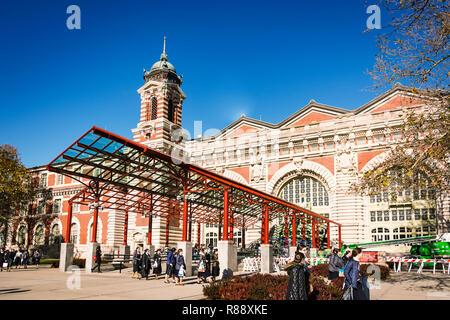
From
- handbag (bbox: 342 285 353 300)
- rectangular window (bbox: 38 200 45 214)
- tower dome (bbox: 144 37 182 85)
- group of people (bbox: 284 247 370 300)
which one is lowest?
handbag (bbox: 342 285 353 300)

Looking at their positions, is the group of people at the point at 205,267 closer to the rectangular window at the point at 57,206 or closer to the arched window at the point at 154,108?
the arched window at the point at 154,108

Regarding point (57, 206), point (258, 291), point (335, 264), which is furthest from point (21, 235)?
point (258, 291)

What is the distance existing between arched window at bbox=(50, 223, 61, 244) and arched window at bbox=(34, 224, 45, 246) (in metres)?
1.78

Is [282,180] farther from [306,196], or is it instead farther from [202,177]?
[202,177]

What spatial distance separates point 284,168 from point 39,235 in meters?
34.9

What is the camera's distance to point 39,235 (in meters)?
50.8

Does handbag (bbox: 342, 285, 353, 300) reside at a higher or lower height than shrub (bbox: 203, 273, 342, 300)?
higher

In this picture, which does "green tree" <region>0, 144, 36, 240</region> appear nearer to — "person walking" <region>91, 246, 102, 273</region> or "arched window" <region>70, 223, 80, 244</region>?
"arched window" <region>70, 223, 80, 244</region>

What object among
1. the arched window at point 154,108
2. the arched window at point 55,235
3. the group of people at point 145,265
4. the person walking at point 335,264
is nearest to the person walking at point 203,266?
the group of people at point 145,265

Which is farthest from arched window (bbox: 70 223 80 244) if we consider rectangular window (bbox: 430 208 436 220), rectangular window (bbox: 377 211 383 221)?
rectangular window (bbox: 430 208 436 220)

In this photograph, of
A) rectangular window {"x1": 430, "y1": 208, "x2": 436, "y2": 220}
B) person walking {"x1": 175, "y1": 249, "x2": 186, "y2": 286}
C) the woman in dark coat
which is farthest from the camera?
rectangular window {"x1": 430, "y1": 208, "x2": 436, "y2": 220}

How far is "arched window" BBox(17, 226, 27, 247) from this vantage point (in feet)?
170

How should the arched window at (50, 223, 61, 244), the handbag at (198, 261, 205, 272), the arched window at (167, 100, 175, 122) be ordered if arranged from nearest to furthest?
the handbag at (198, 261, 205, 272) → the arched window at (167, 100, 175, 122) → the arched window at (50, 223, 61, 244)

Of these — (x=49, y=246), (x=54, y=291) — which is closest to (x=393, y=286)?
(x=54, y=291)
